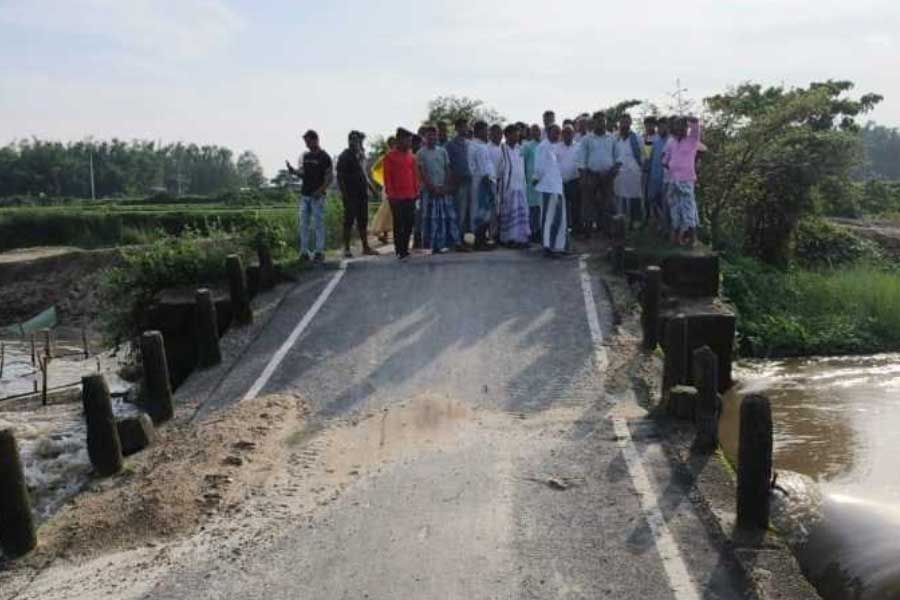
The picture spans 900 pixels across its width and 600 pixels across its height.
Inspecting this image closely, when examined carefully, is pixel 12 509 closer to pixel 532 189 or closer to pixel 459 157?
pixel 459 157

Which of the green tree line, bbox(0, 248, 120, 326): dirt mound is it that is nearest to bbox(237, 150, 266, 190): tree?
the green tree line

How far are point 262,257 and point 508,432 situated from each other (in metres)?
5.40

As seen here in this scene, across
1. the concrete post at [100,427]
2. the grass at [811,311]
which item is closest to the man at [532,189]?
the grass at [811,311]

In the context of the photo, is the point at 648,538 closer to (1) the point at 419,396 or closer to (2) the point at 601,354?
(1) the point at 419,396

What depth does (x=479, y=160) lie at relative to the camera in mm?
13352

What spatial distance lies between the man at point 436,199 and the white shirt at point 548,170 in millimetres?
1466

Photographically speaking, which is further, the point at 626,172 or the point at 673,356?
the point at 626,172

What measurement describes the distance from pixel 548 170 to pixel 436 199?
5.91 ft

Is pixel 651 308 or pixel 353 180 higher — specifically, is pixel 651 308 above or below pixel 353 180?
below

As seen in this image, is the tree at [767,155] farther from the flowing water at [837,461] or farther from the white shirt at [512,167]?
the white shirt at [512,167]

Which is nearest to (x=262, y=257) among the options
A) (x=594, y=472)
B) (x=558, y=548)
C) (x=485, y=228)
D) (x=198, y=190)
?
(x=485, y=228)

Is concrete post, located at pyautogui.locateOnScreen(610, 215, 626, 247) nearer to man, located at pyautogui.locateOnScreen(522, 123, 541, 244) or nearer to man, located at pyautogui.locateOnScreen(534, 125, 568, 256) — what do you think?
man, located at pyautogui.locateOnScreen(534, 125, 568, 256)

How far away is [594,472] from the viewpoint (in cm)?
649

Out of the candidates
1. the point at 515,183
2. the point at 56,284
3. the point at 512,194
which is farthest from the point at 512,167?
the point at 56,284
